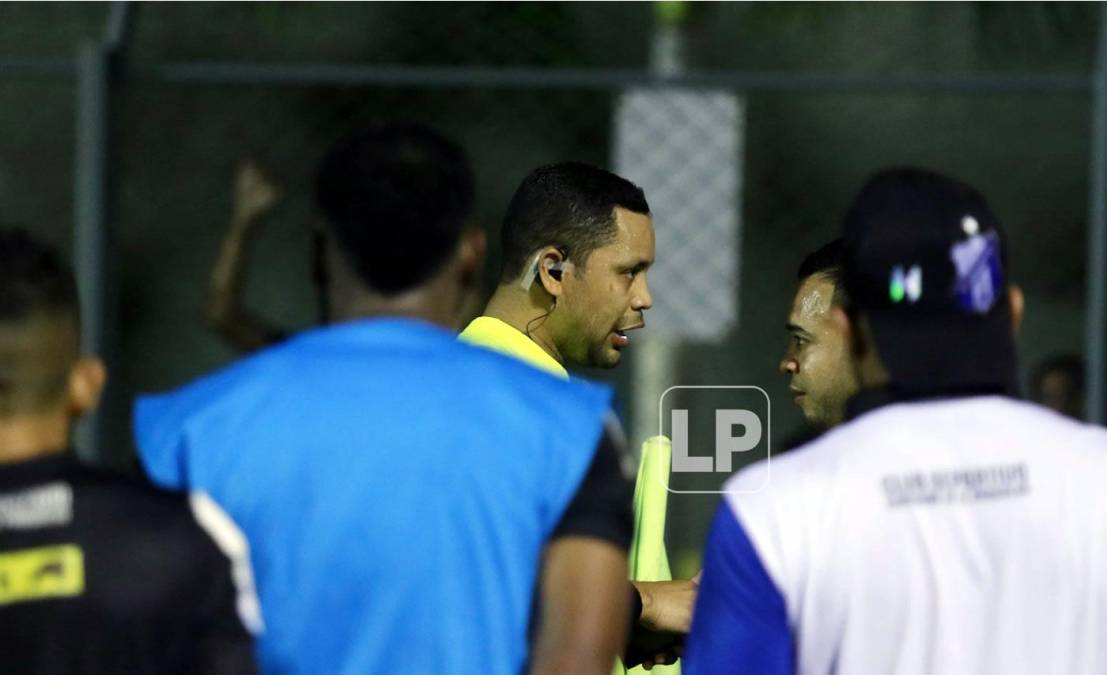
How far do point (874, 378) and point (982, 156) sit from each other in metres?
4.45

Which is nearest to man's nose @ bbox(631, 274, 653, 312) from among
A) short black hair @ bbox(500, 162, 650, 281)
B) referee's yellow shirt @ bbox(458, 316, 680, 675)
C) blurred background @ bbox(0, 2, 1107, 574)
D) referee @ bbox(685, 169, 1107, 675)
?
short black hair @ bbox(500, 162, 650, 281)

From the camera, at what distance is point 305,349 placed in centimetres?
234

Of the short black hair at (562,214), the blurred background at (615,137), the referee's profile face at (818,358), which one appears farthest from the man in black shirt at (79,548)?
the blurred background at (615,137)

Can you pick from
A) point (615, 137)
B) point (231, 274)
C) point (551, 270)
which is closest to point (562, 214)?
point (551, 270)

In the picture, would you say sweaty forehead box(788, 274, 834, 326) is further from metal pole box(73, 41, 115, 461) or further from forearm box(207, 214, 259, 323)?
forearm box(207, 214, 259, 323)

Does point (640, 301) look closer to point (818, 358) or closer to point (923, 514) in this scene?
point (818, 358)

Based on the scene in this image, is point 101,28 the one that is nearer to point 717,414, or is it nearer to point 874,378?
point 717,414

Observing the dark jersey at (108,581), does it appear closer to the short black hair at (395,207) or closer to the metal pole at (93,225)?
the short black hair at (395,207)

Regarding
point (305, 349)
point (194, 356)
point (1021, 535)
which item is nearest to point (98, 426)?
point (194, 356)

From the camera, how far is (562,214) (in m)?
3.46

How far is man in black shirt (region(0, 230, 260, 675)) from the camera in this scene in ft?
6.90

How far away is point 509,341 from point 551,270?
8.5 inches

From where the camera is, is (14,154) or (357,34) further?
(357,34)

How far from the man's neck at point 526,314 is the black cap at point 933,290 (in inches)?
43.7
